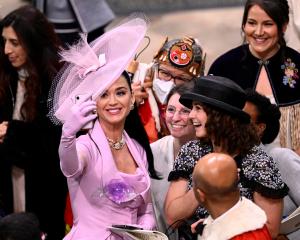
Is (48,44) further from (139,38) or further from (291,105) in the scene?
(291,105)

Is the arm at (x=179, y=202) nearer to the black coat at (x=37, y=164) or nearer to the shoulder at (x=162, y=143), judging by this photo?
the shoulder at (x=162, y=143)

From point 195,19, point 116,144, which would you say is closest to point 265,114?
point 116,144

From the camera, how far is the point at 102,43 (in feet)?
14.1

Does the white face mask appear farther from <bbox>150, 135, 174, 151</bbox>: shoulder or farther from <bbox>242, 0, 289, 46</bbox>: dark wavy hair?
<bbox>242, 0, 289, 46</bbox>: dark wavy hair

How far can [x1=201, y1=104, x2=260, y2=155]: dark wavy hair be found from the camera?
3893 mm

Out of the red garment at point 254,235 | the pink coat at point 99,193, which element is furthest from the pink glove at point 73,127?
the red garment at point 254,235

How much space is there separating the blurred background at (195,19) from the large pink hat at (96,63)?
2.49 metres

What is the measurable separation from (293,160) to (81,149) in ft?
3.42

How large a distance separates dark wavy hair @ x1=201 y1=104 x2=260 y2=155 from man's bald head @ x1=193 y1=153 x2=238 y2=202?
1.52 feet

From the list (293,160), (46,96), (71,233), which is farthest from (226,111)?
(46,96)

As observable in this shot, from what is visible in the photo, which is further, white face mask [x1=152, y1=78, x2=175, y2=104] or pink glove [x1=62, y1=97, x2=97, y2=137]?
white face mask [x1=152, y1=78, x2=175, y2=104]

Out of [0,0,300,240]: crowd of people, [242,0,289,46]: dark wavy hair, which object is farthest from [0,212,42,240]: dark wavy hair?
[242,0,289,46]: dark wavy hair

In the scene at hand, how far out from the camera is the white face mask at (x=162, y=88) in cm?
506

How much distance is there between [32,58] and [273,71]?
1.39 metres
